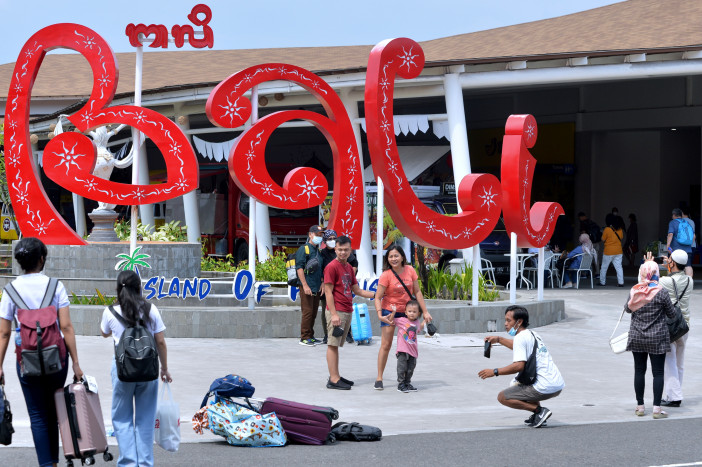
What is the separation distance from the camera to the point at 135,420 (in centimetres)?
706

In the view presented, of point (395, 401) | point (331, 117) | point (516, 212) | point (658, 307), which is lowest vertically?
Result: point (395, 401)

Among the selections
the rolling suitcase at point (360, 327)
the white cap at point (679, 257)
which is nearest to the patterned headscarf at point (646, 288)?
the white cap at point (679, 257)

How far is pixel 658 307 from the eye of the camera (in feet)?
31.5

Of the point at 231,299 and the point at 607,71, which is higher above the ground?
the point at 607,71

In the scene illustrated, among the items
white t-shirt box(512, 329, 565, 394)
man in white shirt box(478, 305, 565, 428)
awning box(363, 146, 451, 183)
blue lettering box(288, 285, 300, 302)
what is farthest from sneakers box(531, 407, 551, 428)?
awning box(363, 146, 451, 183)

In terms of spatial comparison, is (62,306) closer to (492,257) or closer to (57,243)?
(57,243)

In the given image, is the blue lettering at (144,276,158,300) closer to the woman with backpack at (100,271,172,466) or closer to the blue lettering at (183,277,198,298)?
the blue lettering at (183,277,198,298)

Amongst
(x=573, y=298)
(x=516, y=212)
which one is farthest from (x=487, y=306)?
(x=573, y=298)

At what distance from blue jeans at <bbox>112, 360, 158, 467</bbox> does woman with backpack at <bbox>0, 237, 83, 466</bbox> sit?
14.7 inches

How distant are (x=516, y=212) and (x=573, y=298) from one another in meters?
5.37

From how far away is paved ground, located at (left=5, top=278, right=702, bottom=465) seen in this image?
967cm

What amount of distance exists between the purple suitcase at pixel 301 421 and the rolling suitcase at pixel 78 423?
186 cm

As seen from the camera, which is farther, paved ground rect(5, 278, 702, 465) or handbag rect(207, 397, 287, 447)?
paved ground rect(5, 278, 702, 465)

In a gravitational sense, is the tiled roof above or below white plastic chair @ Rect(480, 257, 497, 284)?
above
